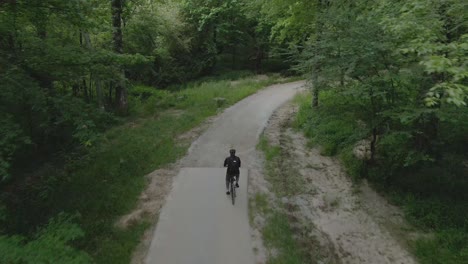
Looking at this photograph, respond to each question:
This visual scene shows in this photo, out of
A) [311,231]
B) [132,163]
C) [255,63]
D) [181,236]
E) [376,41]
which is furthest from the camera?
[255,63]

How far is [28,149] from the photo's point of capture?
1260 centimetres

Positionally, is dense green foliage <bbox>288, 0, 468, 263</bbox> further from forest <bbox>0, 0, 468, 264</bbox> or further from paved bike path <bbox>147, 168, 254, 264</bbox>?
paved bike path <bbox>147, 168, 254, 264</bbox>

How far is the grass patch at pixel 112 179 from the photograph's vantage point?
27.5 feet

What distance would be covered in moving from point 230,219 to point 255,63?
22419 mm

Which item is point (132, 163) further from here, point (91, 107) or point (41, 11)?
point (41, 11)

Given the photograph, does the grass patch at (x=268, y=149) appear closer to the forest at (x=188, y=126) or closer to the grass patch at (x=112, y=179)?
the forest at (x=188, y=126)

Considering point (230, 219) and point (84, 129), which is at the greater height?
point (84, 129)

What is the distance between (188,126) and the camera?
50.1 feet

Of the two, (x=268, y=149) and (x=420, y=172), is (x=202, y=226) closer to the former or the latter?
(x=268, y=149)

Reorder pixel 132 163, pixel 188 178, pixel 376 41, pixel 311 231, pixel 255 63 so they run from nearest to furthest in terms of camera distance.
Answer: pixel 311 231 < pixel 376 41 < pixel 188 178 < pixel 132 163 < pixel 255 63

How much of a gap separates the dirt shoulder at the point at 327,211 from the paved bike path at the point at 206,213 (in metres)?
0.51

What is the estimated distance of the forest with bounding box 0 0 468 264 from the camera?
7.50 metres

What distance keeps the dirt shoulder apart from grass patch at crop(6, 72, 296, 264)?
3.48 meters

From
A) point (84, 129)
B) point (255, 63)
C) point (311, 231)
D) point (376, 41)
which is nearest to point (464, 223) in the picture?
point (311, 231)
